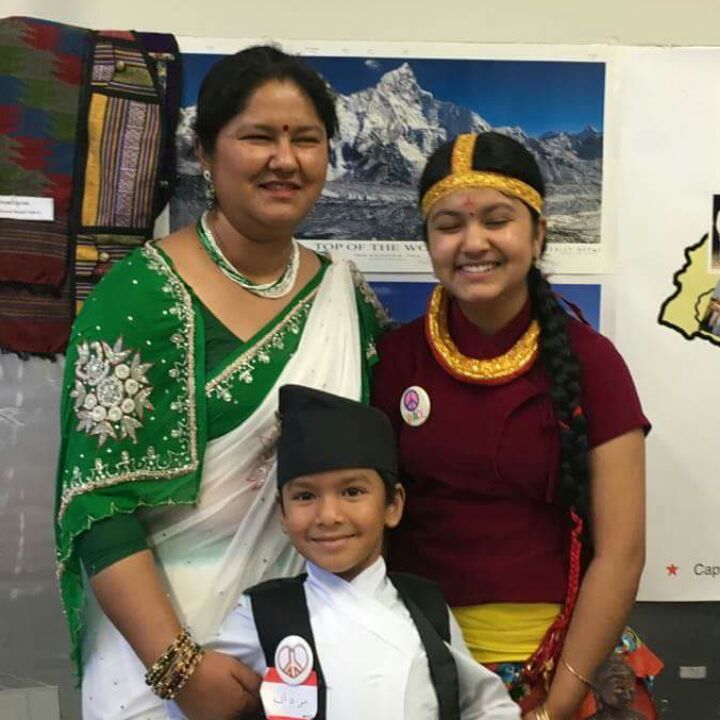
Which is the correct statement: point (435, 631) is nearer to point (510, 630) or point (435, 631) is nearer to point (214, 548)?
point (510, 630)

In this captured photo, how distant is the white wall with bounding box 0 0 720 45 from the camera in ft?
4.77

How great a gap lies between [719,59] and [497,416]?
86 centimetres

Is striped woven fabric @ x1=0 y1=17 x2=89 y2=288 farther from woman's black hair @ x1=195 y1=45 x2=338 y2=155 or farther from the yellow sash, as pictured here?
the yellow sash

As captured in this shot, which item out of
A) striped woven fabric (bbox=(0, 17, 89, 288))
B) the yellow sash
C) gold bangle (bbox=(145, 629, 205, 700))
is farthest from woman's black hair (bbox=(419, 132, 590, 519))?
striped woven fabric (bbox=(0, 17, 89, 288))

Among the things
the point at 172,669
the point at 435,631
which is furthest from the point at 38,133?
the point at 435,631

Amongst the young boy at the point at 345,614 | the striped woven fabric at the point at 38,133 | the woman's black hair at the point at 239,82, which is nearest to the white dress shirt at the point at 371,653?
the young boy at the point at 345,614

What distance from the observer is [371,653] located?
0.97m

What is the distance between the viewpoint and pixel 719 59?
1490 mm

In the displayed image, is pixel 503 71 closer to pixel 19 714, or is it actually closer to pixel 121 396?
pixel 121 396

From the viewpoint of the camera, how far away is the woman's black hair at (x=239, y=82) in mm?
1079

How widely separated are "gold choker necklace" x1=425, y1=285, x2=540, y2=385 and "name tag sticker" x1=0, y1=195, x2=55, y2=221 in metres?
0.70

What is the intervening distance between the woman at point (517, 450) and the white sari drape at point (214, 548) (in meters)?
0.19

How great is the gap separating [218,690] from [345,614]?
0.18 metres

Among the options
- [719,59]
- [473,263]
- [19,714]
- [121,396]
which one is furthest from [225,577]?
[719,59]
